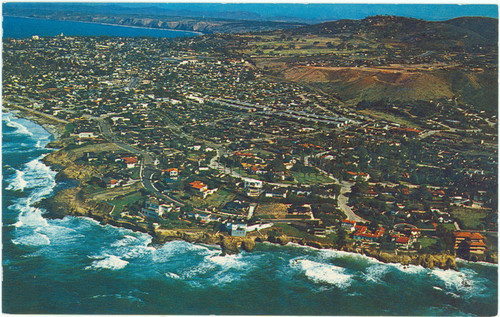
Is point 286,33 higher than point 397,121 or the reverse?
higher

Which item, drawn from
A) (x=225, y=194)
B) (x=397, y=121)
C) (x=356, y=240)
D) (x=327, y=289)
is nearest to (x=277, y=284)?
(x=327, y=289)

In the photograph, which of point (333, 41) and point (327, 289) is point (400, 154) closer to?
point (327, 289)

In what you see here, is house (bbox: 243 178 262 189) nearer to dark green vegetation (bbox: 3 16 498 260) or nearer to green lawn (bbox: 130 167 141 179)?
dark green vegetation (bbox: 3 16 498 260)

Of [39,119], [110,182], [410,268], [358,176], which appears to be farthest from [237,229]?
[39,119]

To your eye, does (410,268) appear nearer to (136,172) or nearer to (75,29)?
(136,172)

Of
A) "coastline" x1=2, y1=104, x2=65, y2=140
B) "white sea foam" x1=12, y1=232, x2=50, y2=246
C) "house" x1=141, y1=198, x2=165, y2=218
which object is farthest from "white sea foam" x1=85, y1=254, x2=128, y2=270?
"coastline" x1=2, y1=104, x2=65, y2=140

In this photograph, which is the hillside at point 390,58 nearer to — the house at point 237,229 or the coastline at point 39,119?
the coastline at point 39,119

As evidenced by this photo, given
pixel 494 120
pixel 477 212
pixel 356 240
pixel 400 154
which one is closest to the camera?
pixel 356 240
